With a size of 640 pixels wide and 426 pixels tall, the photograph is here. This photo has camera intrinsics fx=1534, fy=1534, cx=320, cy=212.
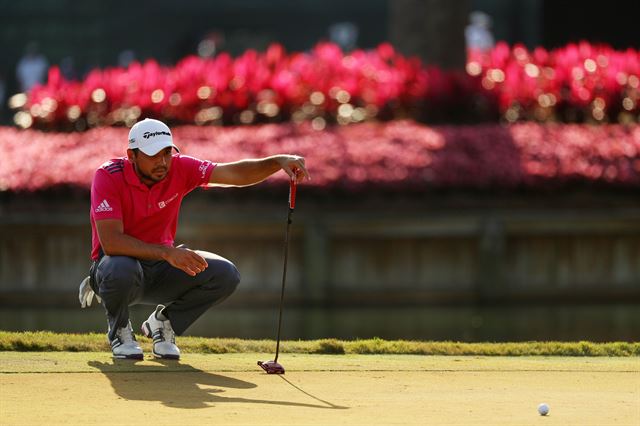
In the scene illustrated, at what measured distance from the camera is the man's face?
7516 mm

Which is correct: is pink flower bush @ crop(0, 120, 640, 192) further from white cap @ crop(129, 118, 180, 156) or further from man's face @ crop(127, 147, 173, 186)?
white cap @ crop(129, 118, 180, 156)

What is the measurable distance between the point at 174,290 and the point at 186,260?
0.76 m

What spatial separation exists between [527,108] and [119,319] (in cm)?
832

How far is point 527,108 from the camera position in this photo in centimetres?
1527

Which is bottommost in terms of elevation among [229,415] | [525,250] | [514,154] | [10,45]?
[229,415]

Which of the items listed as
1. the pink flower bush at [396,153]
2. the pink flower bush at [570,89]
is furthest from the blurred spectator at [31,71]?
the pink flower bush at [396,153]

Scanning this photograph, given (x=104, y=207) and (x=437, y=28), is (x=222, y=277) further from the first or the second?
(x=437, y=28)

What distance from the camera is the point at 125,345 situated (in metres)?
7.68

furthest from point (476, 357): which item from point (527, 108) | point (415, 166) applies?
point (527, 108)

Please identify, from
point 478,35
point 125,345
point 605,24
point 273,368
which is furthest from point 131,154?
point 478,35

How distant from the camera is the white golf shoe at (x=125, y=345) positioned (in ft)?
25.2

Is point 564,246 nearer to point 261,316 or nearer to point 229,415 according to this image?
point 261,316

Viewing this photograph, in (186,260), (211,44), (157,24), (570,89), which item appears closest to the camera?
(186,260)

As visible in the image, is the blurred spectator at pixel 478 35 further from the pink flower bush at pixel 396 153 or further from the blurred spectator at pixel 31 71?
the pink flower bush at pixel 396 153
